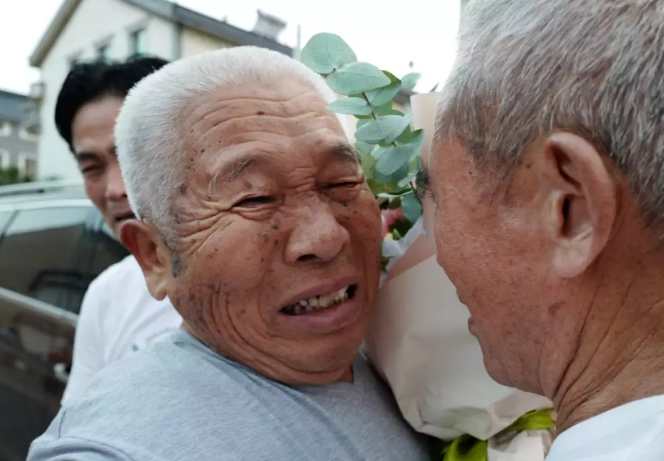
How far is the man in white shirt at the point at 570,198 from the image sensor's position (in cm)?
57

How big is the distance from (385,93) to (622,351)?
0.66 metres

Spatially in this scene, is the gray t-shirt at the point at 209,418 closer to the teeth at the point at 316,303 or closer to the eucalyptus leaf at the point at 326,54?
the teeth at the point at 316,303

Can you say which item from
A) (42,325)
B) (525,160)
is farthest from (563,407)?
(42,325)

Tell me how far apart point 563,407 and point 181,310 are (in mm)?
725

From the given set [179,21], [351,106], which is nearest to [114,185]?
[351,106]

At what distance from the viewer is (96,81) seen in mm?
2010

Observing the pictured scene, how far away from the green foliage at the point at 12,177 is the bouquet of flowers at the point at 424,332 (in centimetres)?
1337

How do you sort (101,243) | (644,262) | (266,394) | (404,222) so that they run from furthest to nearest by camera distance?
(101,243) → (404,222) → (266,394) → (644,262)

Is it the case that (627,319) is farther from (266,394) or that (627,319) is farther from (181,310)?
(181,310)

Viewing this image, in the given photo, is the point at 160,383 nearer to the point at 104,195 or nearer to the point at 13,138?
the point at 104,195

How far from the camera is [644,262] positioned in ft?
1.99

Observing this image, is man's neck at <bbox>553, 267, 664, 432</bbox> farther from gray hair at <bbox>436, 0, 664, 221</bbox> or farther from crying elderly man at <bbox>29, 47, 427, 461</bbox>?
crying elderly man at <bbox>29, 47, 427, 461</bbox>

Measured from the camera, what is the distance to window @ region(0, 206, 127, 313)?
2.88 meters

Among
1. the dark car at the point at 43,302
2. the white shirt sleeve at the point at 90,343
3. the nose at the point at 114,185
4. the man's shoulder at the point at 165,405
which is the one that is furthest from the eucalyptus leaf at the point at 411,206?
the dark car at the point at 43,302
